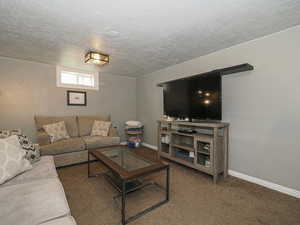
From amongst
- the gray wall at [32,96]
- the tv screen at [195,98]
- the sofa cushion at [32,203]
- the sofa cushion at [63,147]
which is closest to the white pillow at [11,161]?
the sofa cushion at [32,203]

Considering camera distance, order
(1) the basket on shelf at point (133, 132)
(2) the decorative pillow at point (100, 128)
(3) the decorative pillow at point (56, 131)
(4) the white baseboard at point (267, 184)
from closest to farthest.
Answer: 1. (4) the white baseboard at point (267, 184)
2. (3) the decorative pillow at point (56, 131)
3. (2) the decorative pillow at point (100, 128)
4. (1) the basket on shelf at point (133, 132)

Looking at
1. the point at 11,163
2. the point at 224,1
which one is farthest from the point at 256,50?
the point at 11,163

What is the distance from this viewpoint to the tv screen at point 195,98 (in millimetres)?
2406

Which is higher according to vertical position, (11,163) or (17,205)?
(11,163)

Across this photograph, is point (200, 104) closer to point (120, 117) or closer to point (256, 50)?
point (256, 50)

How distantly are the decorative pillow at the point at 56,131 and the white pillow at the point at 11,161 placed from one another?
4.70 ft

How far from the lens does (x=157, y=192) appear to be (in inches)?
77.6

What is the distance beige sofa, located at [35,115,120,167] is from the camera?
2.71 metres

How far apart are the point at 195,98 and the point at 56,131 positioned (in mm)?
3057

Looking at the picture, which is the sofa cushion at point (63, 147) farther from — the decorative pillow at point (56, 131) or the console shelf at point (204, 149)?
the console shelf at point (204, 149)

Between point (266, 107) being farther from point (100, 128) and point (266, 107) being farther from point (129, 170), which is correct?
point (100, 128)

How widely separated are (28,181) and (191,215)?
1.74 m

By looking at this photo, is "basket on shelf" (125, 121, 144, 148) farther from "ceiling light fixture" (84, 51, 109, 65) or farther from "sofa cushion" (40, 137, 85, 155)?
"ceiling light fixture" (84, 51, 109, 65)

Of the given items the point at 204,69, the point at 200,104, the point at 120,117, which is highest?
the point at 204,69
